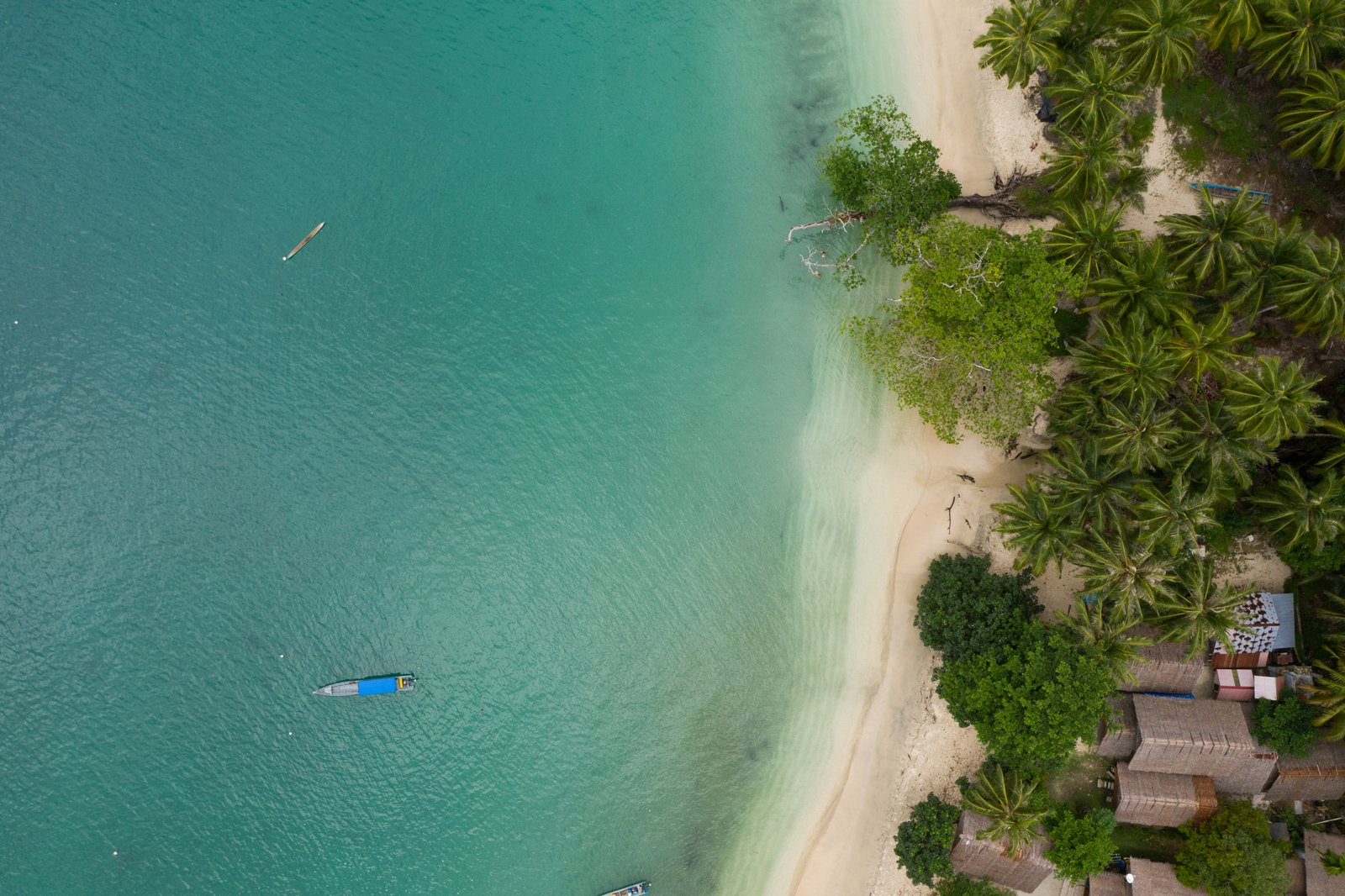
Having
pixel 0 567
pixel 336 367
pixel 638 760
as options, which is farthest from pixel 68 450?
pixel 638 760

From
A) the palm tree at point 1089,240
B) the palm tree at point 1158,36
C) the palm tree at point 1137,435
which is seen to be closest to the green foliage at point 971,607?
the palm tree at point 1137,435

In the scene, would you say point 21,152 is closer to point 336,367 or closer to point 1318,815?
point 336,367

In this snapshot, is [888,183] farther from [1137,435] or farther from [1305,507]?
[1305,507]

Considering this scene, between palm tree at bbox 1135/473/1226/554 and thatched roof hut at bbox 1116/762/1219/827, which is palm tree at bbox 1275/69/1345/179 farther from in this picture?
thatched roof hut at bbox 1116/762/1219/827

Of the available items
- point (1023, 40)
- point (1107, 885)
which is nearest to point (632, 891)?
point (1107, 885)

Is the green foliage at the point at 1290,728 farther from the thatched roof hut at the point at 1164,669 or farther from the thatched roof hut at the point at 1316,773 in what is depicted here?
the thatched roof hut at the point at 1164,669

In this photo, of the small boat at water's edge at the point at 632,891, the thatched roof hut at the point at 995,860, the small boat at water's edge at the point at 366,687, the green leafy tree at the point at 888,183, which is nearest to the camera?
the thatched roof hut at the point at 995,860

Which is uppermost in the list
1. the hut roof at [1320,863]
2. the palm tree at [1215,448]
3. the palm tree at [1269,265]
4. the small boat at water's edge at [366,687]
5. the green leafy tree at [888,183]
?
the green leafy tree at [888,183]
